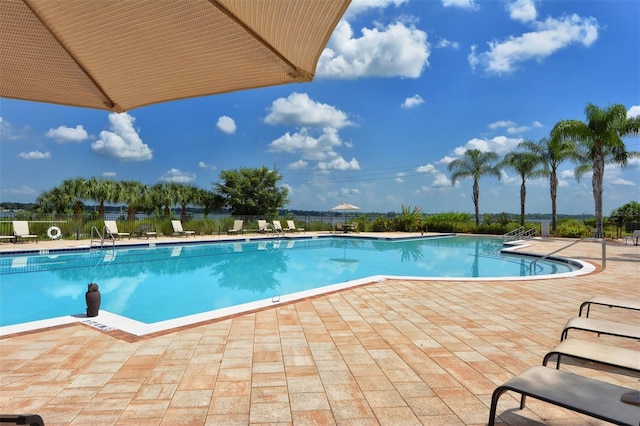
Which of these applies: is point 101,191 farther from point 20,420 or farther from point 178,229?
point 20,420

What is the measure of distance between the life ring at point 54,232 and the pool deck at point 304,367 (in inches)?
479

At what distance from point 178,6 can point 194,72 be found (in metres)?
0.53

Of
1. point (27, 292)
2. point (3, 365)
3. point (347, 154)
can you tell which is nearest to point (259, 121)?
point (347, 154)

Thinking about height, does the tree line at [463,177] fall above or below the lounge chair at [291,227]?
above

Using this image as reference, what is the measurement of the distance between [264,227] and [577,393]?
757 inches

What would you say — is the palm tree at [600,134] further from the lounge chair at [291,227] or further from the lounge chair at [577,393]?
the lounge chair at [577,393]

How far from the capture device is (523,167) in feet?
80.1

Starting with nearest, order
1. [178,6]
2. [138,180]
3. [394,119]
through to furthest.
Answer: [178,6], [138,180], [394,119]

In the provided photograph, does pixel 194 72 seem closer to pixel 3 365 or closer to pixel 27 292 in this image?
pixel 3 365

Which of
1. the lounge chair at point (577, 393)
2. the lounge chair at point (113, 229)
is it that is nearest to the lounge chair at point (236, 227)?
the lounge chair at point (113, 229)

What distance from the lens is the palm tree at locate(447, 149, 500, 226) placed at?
26.9 meters

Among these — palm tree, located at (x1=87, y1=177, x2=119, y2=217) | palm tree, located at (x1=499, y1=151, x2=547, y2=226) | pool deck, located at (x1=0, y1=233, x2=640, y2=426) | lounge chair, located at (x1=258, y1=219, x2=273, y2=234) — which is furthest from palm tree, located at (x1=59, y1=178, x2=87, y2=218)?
palm tree, located at (x1=499, y1=151, x2=547, y2=226)

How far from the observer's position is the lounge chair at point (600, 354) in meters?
2.33

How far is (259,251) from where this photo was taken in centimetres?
1488
